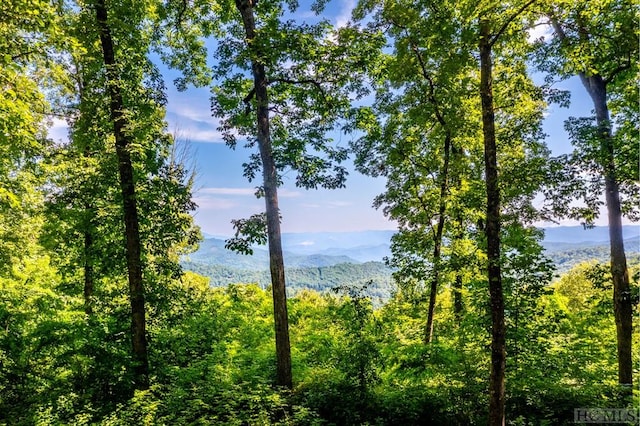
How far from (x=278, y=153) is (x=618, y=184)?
814 centimetres

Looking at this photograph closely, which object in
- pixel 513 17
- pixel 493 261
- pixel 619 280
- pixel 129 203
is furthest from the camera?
pixel 129 203

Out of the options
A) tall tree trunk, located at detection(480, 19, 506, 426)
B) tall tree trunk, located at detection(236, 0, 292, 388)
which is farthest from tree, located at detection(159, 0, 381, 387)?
tall tree trunk, located at detection(480, 19, 506, 426)

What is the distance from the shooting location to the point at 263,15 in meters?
9.86

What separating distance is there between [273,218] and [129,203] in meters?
3.44

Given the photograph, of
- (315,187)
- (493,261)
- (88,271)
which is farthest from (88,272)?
(493,261)

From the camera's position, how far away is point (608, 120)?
23.5 ft

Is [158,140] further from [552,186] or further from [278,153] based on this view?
[552,186]

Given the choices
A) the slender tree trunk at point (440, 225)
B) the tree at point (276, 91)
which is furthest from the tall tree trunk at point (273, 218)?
the slender tree trunk at point (440, 225)

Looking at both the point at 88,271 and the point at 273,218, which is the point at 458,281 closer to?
the point at 273,218

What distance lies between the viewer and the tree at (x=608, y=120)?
19.6 ft

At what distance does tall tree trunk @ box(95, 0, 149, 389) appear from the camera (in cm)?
757

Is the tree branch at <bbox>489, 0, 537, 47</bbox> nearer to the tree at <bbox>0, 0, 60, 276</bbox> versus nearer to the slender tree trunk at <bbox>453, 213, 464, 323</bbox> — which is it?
the slender tree trunk at <bbox>453, 213, 464, 323</bbox>

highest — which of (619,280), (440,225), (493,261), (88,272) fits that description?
(440,225)

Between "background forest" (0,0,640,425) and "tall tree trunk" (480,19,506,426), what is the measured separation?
1.3 inches
